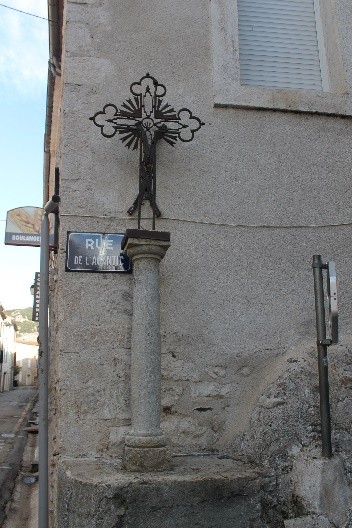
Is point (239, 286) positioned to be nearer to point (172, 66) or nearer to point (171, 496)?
point (171, 496)

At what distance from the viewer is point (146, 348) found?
324 cm

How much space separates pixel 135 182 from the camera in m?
3.81

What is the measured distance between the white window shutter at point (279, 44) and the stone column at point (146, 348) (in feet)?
6.66

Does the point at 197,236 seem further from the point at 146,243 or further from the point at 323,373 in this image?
the point at 323,373

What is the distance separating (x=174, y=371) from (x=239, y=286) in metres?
0.78

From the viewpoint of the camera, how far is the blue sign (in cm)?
356

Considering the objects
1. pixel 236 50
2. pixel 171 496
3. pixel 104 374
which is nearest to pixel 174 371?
pixel 104 374

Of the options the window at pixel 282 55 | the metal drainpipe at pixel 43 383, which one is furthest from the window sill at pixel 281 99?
the metal drainpipe at pixel 43 383

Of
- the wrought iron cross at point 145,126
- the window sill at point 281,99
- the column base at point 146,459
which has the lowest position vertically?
the column base at point 146,459

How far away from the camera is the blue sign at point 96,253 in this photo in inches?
140

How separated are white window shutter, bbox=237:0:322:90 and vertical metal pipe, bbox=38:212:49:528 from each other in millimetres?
2347

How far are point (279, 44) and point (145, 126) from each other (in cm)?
172

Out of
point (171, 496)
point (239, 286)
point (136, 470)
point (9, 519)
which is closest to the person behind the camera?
point (171, 496)

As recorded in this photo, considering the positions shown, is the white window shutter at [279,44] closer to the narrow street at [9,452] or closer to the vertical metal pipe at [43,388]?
the vertical metal pipe at [43,388]
